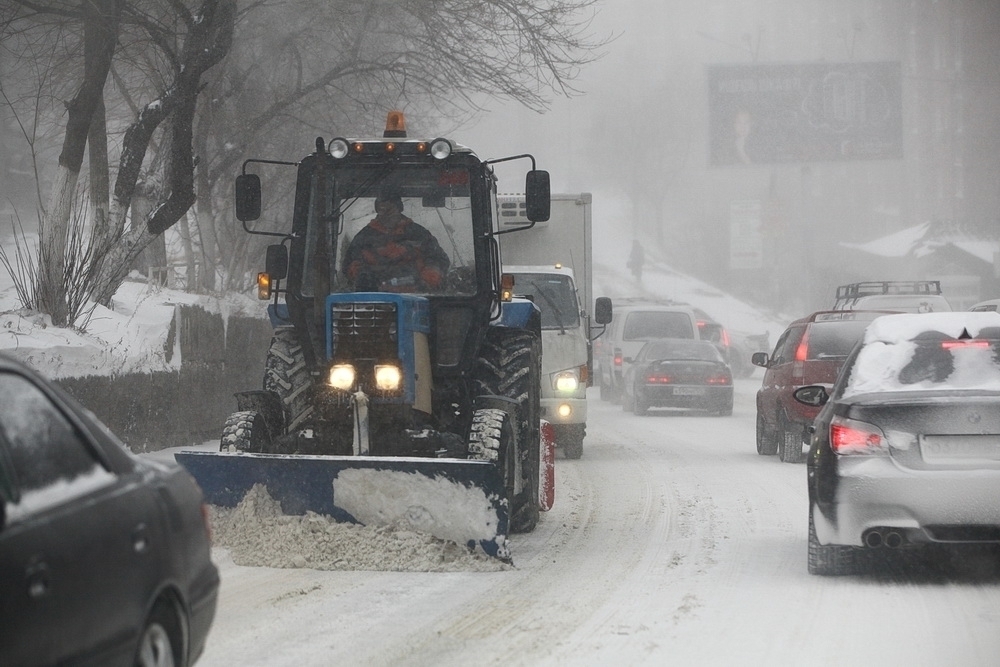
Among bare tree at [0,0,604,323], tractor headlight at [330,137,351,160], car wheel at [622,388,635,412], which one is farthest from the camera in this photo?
car wheel at [622,388,635,412]

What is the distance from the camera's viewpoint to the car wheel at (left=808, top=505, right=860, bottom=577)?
335 inches

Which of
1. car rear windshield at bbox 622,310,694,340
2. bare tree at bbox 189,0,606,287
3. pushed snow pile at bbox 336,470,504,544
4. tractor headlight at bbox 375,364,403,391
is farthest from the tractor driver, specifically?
car rear windshield at bbox 622,310,694,340

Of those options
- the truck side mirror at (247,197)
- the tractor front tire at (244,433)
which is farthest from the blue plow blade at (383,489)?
the truck side mirror at (247,197)

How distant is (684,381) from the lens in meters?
25.6

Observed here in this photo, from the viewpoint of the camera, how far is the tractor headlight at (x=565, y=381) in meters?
17.1

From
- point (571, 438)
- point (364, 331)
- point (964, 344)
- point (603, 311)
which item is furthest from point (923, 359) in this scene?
point (603, 311)

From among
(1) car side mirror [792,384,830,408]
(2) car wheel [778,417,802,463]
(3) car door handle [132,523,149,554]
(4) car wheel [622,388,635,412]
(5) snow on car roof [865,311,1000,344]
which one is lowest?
(4) car wheel [622,388,635,412]

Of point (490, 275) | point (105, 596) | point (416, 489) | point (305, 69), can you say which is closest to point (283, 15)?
point (305, 69)

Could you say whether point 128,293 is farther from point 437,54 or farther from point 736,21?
point 736,21

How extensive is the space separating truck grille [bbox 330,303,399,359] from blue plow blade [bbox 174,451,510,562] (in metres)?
0.82

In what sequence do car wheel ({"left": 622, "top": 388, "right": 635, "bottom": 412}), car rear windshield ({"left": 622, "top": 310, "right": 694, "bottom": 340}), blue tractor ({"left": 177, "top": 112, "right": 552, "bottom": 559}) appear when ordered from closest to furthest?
blue tractor ({"left": 177, "top": 112, "right": 552, "bottom": 559}) → car wheel ({"left": 622, "top": 388, "right": 635, "bottom": 412}) → car rear windshield ({"left": 622, "top": 310, "right": 694, "bottom": 340})

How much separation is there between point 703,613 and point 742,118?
155ft

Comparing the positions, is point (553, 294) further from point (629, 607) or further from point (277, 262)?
point (629, 607)

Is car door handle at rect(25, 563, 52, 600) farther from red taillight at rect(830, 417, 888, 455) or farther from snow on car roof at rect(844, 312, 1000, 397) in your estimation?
snow on car roof at rect(844, 312, 1000, 397)
